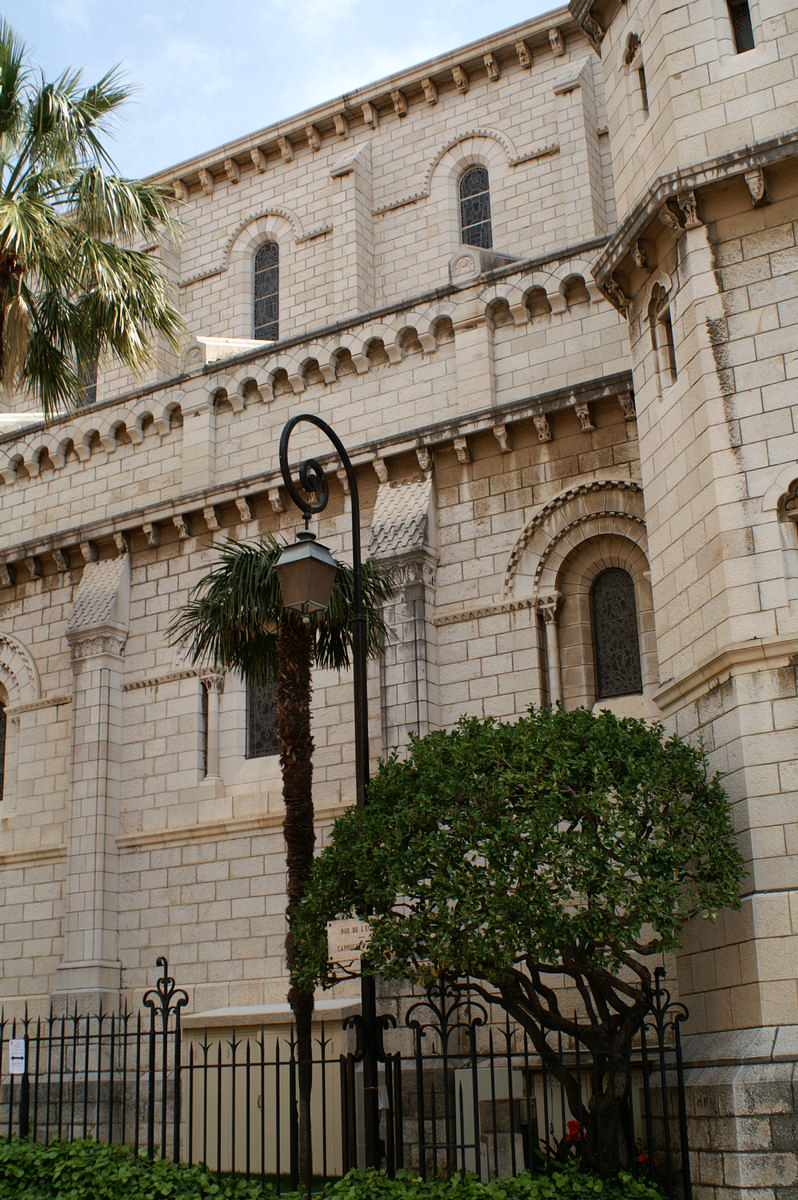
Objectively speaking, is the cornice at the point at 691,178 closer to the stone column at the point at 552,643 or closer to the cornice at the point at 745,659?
the cornice at the point at 745,659

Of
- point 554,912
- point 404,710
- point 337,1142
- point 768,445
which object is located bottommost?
point 337,1142

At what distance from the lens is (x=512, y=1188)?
Result: 9.52m

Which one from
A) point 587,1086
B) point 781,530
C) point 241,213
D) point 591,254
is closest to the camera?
point 781,530

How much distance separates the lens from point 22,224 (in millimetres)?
13539

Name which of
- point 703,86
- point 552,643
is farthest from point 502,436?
point 703,86

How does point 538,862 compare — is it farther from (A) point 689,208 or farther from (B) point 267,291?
(B) point 267,291

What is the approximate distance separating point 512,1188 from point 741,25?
10862 mm

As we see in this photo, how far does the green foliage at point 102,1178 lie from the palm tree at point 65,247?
8.29m

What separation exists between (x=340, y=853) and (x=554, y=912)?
2019 millimetres

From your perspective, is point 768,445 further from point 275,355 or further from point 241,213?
point 241,213

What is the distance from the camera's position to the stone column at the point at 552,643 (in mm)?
15750

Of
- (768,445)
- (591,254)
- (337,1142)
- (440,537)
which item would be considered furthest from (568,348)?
(337,1142)

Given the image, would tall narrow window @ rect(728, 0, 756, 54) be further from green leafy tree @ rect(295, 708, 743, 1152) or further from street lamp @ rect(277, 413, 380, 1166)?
green leafy tree @ rect(295, 708, 743, 1152)

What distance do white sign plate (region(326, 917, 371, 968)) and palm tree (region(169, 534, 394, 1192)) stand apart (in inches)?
34.1
